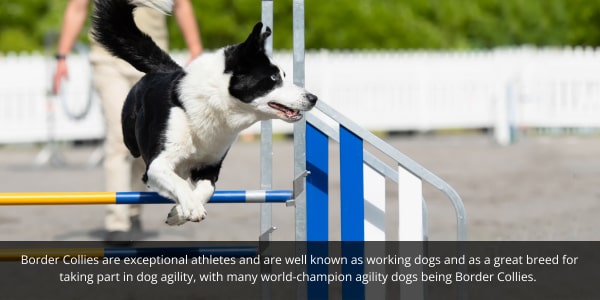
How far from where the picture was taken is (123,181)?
20.9ft

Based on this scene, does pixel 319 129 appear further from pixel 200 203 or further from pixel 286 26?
pixel 286 26

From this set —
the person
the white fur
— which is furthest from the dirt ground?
the white fur

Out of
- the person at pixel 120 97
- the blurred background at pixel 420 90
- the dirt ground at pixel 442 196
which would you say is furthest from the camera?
the blurred background at pixel 420 90

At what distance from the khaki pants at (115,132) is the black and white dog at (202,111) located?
1.75m

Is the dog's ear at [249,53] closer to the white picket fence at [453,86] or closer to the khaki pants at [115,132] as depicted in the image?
the khaki pants at [115,132]

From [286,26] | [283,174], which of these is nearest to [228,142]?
[283,174]

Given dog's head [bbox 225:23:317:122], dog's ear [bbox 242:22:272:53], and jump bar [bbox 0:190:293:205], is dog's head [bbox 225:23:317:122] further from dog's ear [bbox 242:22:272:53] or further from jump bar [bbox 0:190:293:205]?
jump bar [bbox 0:190:293:205]

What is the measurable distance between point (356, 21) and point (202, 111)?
61.4ft

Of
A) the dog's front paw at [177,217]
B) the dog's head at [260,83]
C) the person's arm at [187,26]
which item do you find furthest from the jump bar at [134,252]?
the person's arm at [187,26]

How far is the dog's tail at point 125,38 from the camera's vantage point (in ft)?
16.1

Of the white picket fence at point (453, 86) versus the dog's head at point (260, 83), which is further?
the white picket fence at point (453, 86)

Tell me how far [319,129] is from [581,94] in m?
16.2

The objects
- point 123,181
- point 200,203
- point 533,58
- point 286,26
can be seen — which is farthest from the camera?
point 286,26

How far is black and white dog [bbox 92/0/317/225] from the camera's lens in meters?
4.09
